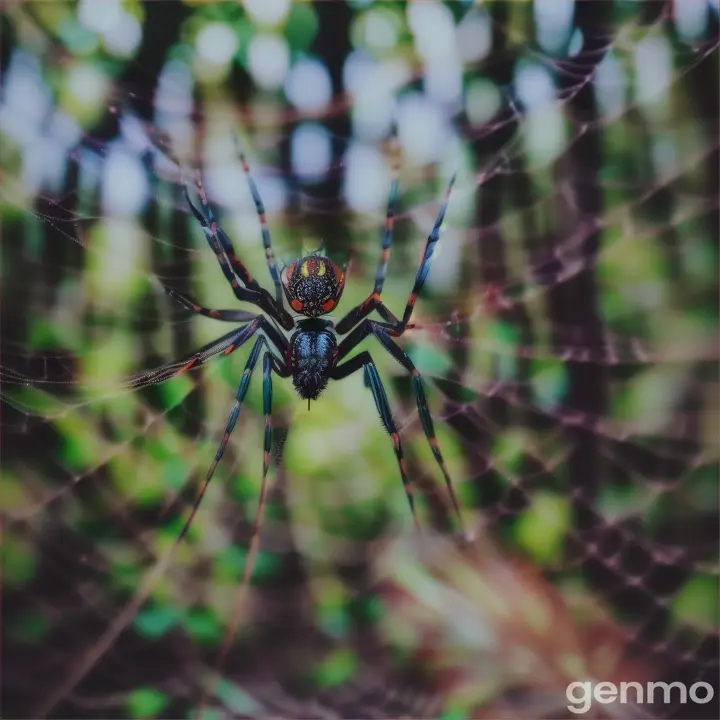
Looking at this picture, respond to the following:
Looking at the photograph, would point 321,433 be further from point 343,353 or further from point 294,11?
point 294,11

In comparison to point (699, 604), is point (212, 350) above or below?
above

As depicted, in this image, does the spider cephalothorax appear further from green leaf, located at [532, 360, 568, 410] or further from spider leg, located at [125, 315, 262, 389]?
green leaf, located at [532, 360, 568, 410]

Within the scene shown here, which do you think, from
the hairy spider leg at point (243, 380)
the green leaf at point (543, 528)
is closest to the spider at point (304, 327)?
the hairy spider leg at point (243, 380)

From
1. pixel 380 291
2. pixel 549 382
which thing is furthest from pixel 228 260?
pixel 549 382

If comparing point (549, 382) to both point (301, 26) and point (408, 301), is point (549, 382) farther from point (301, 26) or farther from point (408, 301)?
point (301, 26)

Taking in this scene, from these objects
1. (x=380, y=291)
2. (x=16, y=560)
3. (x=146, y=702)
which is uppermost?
(x=380, y=291)

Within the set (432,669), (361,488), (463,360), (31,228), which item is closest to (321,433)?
(361,488)

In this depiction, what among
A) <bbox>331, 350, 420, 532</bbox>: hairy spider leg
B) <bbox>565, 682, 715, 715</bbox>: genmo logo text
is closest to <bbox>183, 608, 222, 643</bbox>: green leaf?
<bbox>331, 350, 420, 532</bbox>: hairy spider leg
